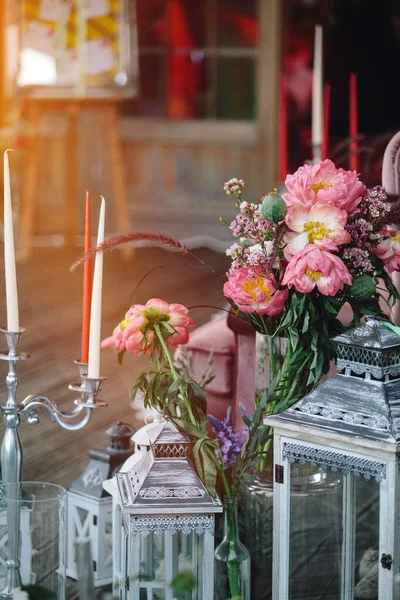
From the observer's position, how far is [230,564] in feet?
4.12

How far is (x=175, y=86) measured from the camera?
580 centimetres

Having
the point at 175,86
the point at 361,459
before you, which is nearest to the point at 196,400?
the point at 361,459

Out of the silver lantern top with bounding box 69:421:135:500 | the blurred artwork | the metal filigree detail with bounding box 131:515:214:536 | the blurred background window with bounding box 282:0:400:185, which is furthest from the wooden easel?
the metal filigree detail with bounding box 131:515:214:536

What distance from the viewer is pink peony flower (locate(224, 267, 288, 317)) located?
4.18 ft

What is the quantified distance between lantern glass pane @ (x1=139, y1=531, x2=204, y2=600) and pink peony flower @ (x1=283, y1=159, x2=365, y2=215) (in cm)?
43

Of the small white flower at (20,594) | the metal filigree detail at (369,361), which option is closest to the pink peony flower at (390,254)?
the metal filigree detail at (369,361)

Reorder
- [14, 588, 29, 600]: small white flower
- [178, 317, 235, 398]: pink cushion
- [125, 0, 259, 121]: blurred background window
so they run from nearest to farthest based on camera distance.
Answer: [14, 588, 29, 600]: small white flower < [178, 317, 235, 398]: pink cushion < [125, 0, 259, 121]: blurred background window

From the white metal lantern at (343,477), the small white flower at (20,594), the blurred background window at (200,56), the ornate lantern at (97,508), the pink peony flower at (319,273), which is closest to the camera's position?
the small white flower at (20,594)

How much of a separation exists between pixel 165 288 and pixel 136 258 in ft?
2.68

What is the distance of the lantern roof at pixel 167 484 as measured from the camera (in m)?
1.17

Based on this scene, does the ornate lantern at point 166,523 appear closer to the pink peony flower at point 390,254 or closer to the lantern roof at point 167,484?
the lantern roof at point 167,484

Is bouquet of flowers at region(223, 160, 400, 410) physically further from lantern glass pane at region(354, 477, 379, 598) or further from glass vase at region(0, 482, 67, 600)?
glass vase at region(0, 482, 67, 600)

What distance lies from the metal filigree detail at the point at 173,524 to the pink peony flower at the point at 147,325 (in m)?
0.25

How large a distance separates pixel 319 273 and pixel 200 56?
475 cm
